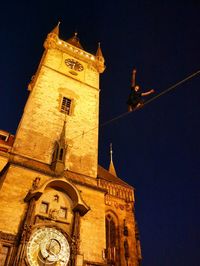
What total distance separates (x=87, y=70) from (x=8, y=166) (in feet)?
45.9

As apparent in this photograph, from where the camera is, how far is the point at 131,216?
21.9 m

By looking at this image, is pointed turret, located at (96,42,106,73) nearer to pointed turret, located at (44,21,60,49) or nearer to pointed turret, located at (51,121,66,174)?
pointed turret, located at (44,21,60,49)

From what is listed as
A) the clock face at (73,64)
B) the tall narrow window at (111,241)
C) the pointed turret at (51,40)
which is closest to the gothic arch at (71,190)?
the tall narrow window at (111,241)

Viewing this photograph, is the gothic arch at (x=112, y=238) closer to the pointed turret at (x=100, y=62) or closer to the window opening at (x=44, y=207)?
the window opening at (x=44, y=207)

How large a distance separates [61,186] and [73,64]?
1373cm

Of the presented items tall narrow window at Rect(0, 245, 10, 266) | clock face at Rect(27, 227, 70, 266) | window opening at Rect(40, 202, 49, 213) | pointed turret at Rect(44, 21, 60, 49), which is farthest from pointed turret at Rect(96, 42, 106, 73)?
tall narrow window at Rect(0, 245, 10, 266)

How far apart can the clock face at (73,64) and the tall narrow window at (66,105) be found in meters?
4.72

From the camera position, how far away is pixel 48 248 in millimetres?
11500

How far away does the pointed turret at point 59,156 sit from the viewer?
15.0 meters

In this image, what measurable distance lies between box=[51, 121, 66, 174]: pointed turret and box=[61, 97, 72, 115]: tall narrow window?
2.84 metres

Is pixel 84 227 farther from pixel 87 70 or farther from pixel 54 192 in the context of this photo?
pixel 87 70

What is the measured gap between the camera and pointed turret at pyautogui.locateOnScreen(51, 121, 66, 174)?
14951mm

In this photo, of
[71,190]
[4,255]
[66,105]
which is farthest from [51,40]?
[4,255]

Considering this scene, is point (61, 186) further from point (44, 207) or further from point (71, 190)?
point (44, 207)
